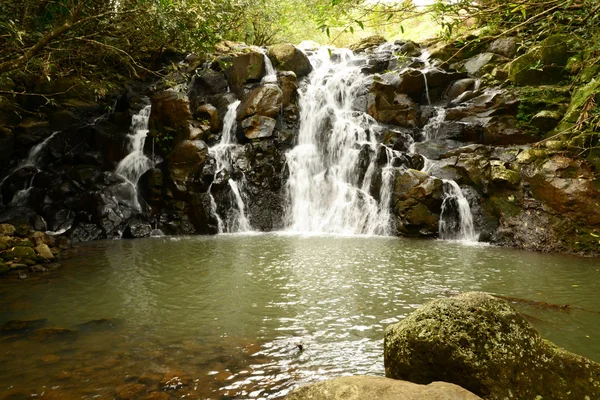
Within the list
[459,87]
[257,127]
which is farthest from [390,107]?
[257,127]

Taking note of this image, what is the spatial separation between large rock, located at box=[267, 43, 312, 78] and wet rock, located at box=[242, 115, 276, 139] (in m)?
4.61

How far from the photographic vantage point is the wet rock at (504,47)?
55.1 feet

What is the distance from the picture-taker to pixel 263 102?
54.2ft

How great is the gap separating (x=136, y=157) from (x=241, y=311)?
1230 cm

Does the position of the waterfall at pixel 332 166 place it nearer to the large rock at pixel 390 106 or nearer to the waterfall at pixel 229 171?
the large rock at pixel 390 106

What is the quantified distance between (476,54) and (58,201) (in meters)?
18.1

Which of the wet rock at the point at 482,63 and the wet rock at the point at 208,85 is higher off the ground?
the wet rock at the point at 482,63

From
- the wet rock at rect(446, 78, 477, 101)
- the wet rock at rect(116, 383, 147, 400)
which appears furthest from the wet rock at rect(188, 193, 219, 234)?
the wet rock at rect(446, 78, 477, 101)

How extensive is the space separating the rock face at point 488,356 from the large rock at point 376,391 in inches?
15.8

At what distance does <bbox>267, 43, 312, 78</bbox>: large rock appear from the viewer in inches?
767

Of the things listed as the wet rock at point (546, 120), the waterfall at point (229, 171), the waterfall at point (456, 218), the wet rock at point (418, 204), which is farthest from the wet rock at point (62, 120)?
the wet rock at point (546, 120)

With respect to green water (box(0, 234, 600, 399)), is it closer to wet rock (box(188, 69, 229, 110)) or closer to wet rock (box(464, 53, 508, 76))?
wet rock (box(464, 53, 508, 76))

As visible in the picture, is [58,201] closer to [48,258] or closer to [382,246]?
[48,258]

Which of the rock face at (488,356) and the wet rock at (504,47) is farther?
the wet rock at (504,47)
